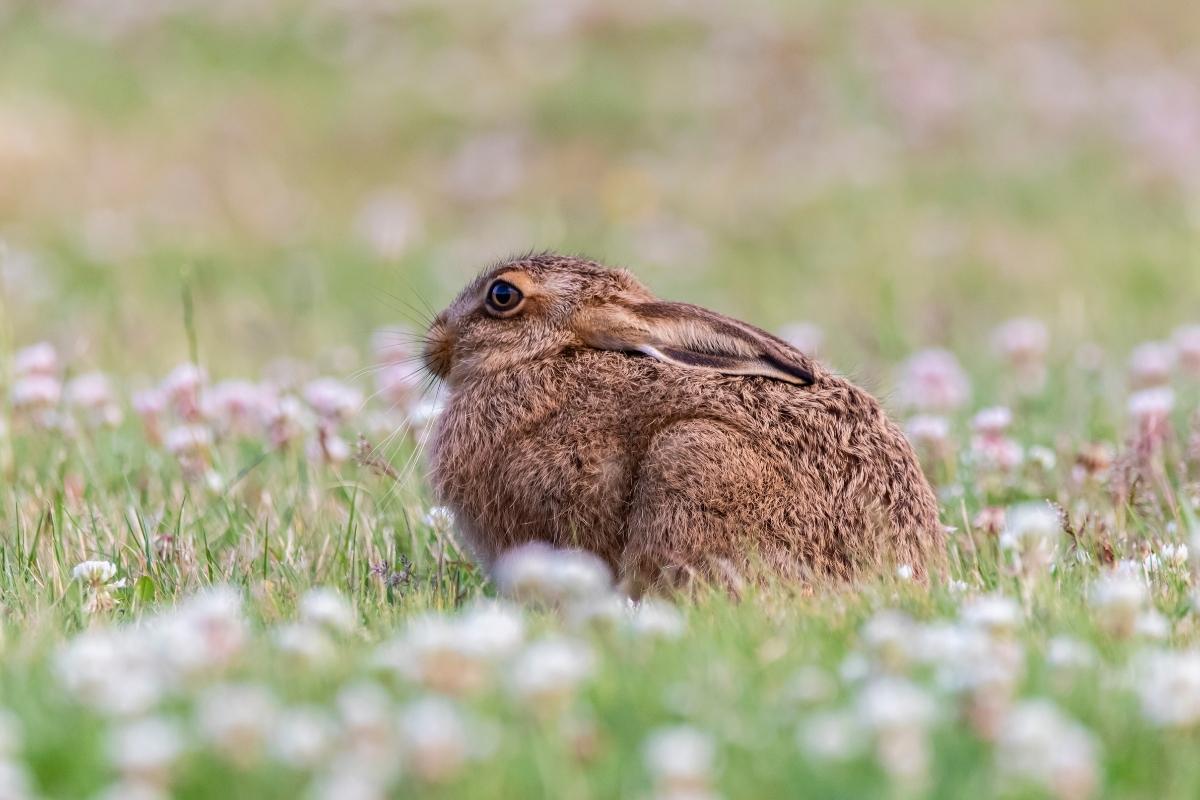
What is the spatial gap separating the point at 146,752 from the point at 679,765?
77cm

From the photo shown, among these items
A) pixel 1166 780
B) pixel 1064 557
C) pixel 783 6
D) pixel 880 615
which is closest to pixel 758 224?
pixel 783 6

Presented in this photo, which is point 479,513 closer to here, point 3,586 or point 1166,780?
point 3,586

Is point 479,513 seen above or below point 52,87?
below

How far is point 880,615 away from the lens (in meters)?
3.64

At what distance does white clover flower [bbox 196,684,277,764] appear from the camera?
2381mm

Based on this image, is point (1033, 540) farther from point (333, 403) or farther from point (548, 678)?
point (333, 403)

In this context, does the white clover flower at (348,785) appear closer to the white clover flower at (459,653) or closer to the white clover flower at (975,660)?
the white clover flower at (459,653)

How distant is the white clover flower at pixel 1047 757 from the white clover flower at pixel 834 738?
22cm

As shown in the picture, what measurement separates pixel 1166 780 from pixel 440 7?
19.8 meters

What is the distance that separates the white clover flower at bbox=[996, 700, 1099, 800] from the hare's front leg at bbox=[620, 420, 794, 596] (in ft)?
5.67

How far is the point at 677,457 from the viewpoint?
4.23 metres

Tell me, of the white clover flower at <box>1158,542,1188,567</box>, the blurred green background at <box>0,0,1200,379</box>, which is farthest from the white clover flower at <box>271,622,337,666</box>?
the blurred green background at <box>0,0,1200,379</box>

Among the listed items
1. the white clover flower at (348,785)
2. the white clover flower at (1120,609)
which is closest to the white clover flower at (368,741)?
the white clover flower at (348,785)

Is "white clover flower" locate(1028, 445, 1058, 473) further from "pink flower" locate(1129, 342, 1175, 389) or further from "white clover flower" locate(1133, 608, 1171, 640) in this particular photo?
"white clover flower" locate(1133, 608, 1171, 640)
